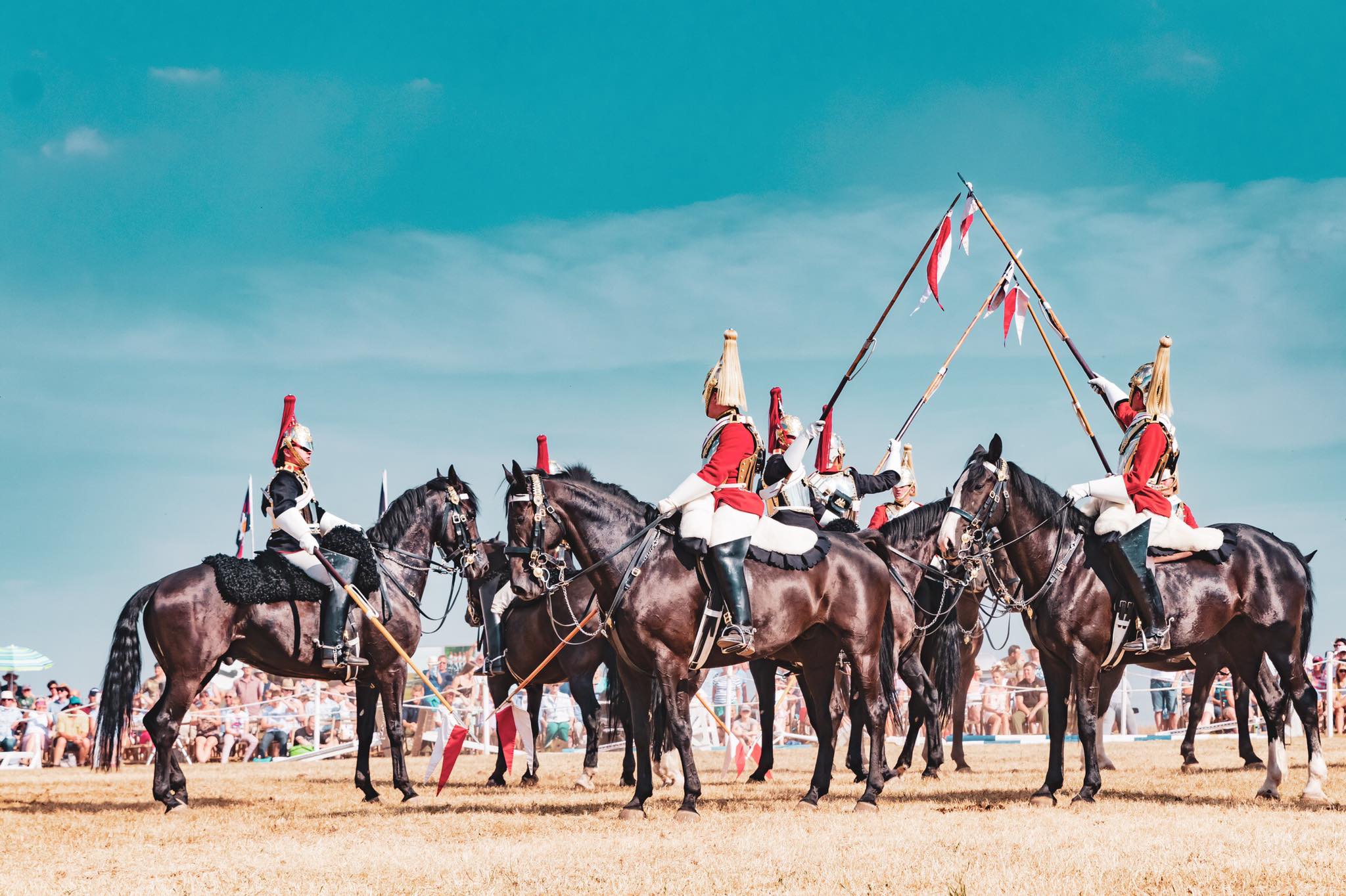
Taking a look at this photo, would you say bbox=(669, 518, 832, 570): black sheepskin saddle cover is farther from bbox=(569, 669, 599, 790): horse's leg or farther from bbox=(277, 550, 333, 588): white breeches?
bbox=(569, 669, 599, 790): horse's leg

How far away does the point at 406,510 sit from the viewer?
526 inches

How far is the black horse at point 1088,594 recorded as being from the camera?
11.1 meters

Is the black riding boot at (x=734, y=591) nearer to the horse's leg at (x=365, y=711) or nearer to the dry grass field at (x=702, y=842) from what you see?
the dry grass field at (x=702, y=842)

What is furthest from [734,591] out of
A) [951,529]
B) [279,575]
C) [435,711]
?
[435,711]

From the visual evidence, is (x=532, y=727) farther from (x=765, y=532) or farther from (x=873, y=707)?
(x=765, y=532)

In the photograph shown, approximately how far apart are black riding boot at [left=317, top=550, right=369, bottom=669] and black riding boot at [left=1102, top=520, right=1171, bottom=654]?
6.79m

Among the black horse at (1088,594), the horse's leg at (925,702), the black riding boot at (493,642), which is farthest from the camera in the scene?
the black riding boot at (493,642)

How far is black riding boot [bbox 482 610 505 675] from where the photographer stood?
49.4 feet

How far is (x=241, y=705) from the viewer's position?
23578 mm

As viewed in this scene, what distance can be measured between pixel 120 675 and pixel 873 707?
6.95 m

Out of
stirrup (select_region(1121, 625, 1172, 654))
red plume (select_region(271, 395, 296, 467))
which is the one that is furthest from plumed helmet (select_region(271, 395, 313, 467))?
stirrup (select_region(1121, 625, 1172, 654))

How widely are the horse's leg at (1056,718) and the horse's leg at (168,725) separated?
7374 mm

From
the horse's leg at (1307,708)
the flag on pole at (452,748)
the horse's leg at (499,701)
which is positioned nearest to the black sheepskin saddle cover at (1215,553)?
the horse's leg at (1307,708)

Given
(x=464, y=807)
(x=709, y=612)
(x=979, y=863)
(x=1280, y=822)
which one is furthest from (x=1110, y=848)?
(x=464, y=807)
